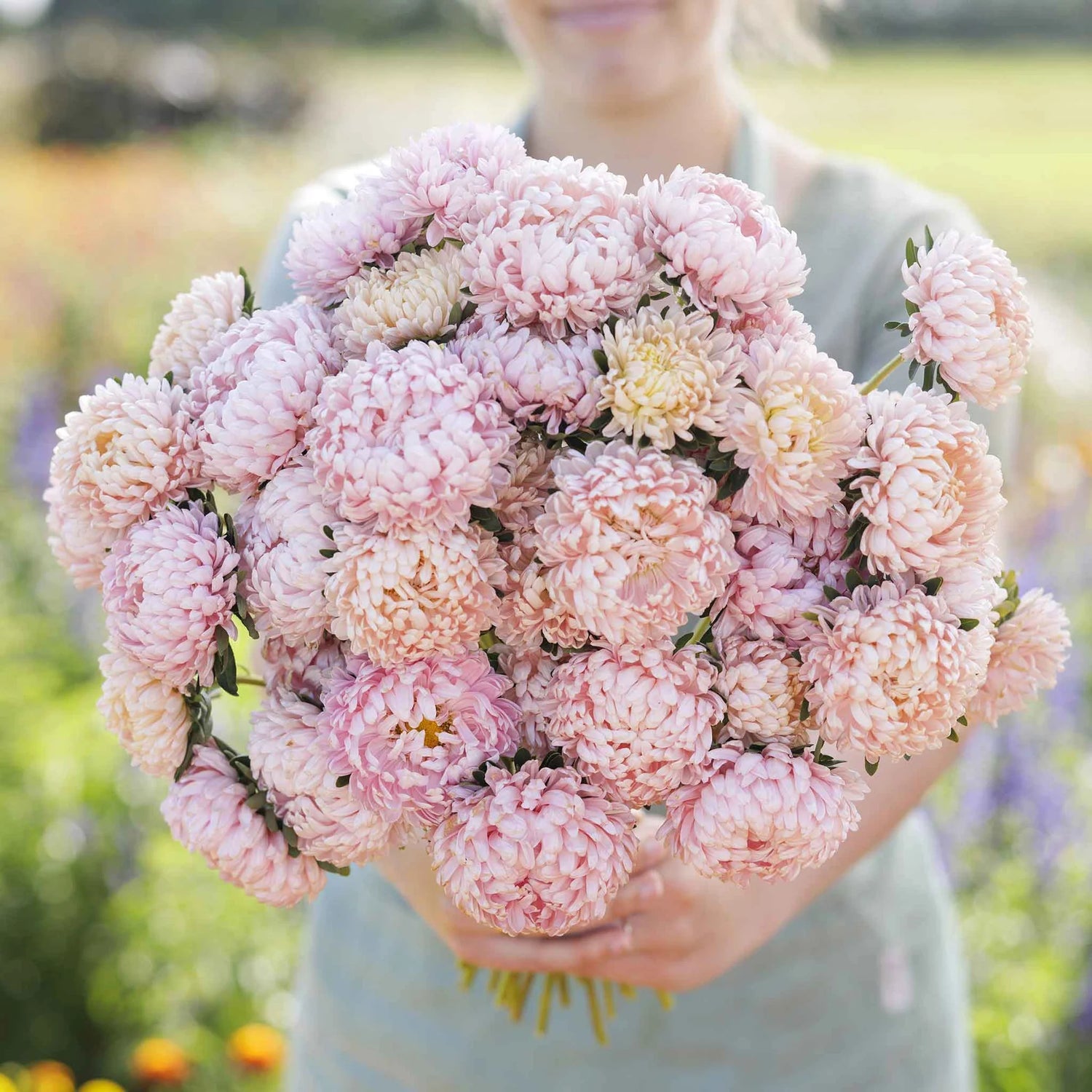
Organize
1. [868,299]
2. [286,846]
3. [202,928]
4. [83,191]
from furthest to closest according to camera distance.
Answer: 1. [83,191]
2. [202,928]
3. [868,299]
4. [286,846]

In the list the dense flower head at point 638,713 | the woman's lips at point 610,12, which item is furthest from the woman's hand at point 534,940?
the woman's lips at point 610,12

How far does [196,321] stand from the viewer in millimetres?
729

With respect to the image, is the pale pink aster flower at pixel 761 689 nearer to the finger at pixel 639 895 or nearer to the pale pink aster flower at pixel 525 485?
the pale pink aster flower at pixel 525 485

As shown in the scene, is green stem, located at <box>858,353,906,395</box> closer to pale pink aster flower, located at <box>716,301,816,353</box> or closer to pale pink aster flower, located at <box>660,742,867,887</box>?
pale pink aster flower, located at <box>716,301,816,353</box>

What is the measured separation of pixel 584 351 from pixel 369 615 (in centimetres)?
18

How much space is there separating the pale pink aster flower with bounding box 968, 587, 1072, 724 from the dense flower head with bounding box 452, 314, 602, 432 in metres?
0.32

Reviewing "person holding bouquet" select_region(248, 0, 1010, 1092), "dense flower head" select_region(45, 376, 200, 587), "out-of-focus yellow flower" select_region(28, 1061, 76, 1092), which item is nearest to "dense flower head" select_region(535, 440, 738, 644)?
"dense flower head" select_region(45, 376, 200, 587)

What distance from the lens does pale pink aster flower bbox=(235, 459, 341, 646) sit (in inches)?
24.0

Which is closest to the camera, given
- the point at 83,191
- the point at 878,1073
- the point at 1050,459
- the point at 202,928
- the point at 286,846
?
the point at 286,846

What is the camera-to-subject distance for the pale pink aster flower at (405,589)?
1.89ft

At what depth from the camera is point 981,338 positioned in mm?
616

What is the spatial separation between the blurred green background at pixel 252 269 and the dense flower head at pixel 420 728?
117cm

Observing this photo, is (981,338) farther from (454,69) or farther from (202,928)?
(454,69)

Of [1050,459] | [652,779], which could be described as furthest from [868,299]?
[1050,459]
